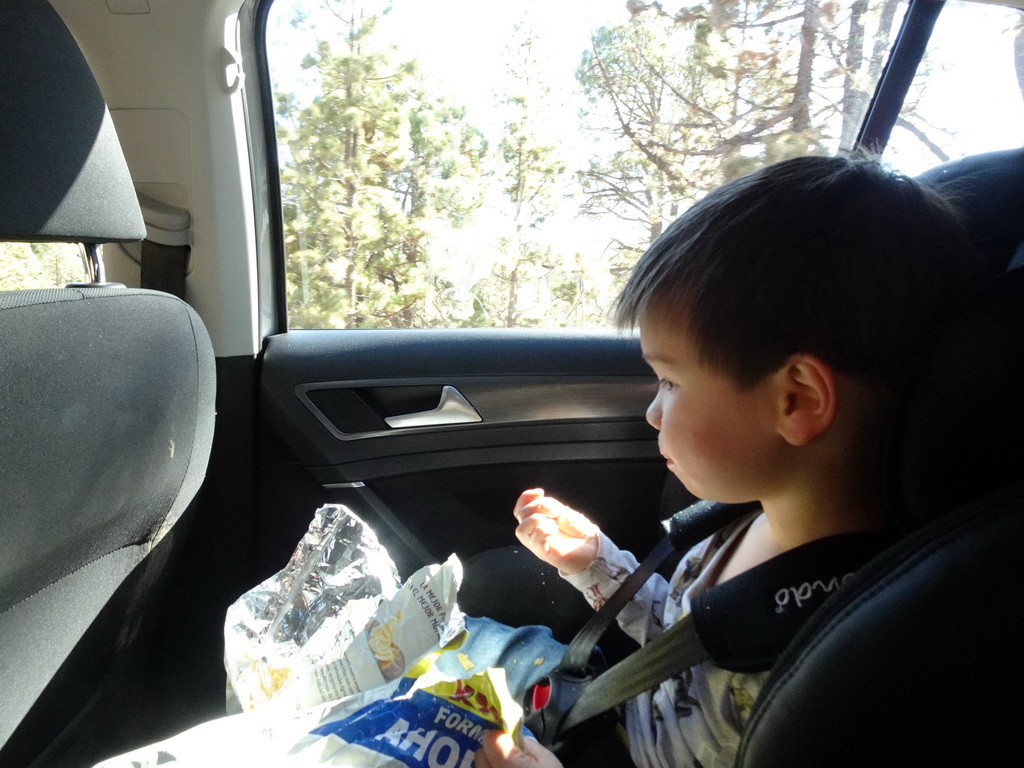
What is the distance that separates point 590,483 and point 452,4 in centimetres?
92

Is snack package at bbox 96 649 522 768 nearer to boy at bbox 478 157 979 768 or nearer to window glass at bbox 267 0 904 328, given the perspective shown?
boy at bbox 478 157 979 768

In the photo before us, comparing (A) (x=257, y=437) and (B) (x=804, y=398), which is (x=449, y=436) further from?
(B) (x=804, y=398)

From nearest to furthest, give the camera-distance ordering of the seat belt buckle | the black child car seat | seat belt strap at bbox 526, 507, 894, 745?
the black child car seat, seat belt strap at bbox 526, 507, 894, 745, the seat belt buckle

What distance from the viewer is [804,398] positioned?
76 centimetres

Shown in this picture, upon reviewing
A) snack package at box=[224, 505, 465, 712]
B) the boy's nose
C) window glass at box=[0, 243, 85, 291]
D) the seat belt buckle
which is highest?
window glass at box=[0, 243, 85, 291]

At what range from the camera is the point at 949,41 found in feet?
4.89

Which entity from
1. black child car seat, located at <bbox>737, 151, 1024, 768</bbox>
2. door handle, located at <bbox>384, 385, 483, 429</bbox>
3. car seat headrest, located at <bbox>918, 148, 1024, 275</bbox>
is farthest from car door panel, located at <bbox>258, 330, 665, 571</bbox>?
black child car seat, located at <bbox>737, 151, 1024, 768</bbox>

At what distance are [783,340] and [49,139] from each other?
76 centimetres

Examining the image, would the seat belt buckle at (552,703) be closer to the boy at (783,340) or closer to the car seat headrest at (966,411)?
the boy at (783,340)

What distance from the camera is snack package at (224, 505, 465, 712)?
1.03 m

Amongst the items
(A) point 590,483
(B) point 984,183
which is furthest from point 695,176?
(B) point 984,183

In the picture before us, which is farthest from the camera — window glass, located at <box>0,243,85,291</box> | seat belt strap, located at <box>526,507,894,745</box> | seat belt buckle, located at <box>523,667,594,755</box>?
window glass, located at <box>0,243,85,291</box>

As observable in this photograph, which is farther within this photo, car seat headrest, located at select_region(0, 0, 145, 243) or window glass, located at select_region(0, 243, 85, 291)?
window glass, located at select_region(0, 243, 85, 291)

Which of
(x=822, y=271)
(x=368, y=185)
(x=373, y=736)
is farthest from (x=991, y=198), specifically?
(x=368, y=185)
